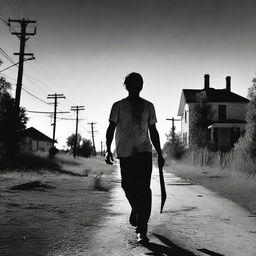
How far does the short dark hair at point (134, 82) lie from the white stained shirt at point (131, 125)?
0.50ft

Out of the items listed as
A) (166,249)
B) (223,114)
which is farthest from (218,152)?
(223,114)

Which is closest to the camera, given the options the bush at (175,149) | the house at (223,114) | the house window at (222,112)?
the bush at (175,149)

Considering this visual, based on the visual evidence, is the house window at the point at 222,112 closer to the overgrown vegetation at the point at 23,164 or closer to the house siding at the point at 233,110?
the house siding at the point at 233,110

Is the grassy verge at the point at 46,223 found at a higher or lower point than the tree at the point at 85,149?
lower

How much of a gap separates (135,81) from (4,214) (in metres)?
3.20

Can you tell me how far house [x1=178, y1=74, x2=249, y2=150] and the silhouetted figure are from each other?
3710cm

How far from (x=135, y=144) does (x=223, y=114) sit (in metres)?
43.8

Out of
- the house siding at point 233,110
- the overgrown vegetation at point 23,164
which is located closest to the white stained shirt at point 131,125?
the overgrown vegetation at point 23,164

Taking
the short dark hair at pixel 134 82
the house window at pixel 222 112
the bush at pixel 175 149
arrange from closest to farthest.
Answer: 1. the short dark hair at pixel 134 82
2. the bush at pixel 175 149
3. the house window at pixel 222 112

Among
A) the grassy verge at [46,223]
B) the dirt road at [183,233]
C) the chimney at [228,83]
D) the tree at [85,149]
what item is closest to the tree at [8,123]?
the grassy verge at [46,223]

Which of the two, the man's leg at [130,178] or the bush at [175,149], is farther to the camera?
the bush at [175,149]

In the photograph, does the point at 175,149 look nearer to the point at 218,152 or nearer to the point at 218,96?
the point at 218,96

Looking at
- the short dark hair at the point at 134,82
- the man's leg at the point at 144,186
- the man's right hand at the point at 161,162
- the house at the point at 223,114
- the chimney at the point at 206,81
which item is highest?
the chimney at the point at 206,81

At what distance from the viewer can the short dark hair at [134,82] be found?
16.9ft
